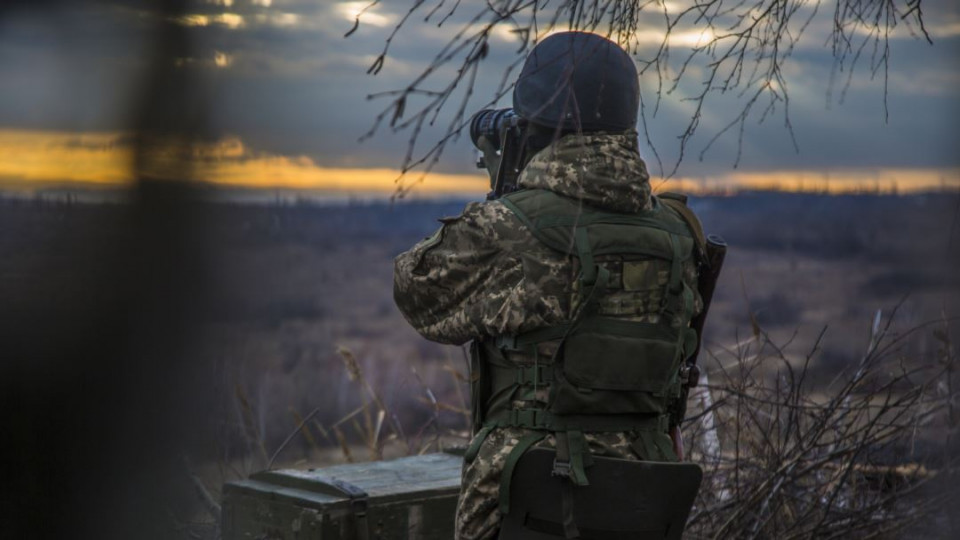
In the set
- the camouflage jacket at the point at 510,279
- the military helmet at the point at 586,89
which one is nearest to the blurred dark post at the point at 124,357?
the camouflage jacket at the point at 510,279

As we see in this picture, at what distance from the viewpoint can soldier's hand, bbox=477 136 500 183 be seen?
3.01 meters

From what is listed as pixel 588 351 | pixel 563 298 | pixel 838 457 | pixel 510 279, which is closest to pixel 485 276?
pixel 510 279

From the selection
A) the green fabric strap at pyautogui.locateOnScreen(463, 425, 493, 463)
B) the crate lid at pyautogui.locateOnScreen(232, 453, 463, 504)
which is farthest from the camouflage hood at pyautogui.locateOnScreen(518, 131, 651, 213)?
the crate lid at pyautogui.locateOnScreen(232, 453, 463, 504)

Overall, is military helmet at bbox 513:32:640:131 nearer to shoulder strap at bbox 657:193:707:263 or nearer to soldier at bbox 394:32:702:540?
soldier at bbox 394:32:702:540

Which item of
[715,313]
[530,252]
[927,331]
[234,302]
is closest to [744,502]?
[927,331]

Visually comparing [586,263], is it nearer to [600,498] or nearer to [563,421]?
[563,421]

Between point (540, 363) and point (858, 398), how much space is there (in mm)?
2471

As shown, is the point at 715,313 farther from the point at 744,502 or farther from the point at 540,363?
the point at 540,363

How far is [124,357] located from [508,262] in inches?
124

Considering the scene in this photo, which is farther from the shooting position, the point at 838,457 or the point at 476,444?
the point at 838,457

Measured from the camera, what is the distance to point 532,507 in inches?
107

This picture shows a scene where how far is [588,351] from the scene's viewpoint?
2684 mm

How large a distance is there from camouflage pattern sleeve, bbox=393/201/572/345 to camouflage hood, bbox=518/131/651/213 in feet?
0.50

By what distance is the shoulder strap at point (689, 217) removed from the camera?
2.98m
